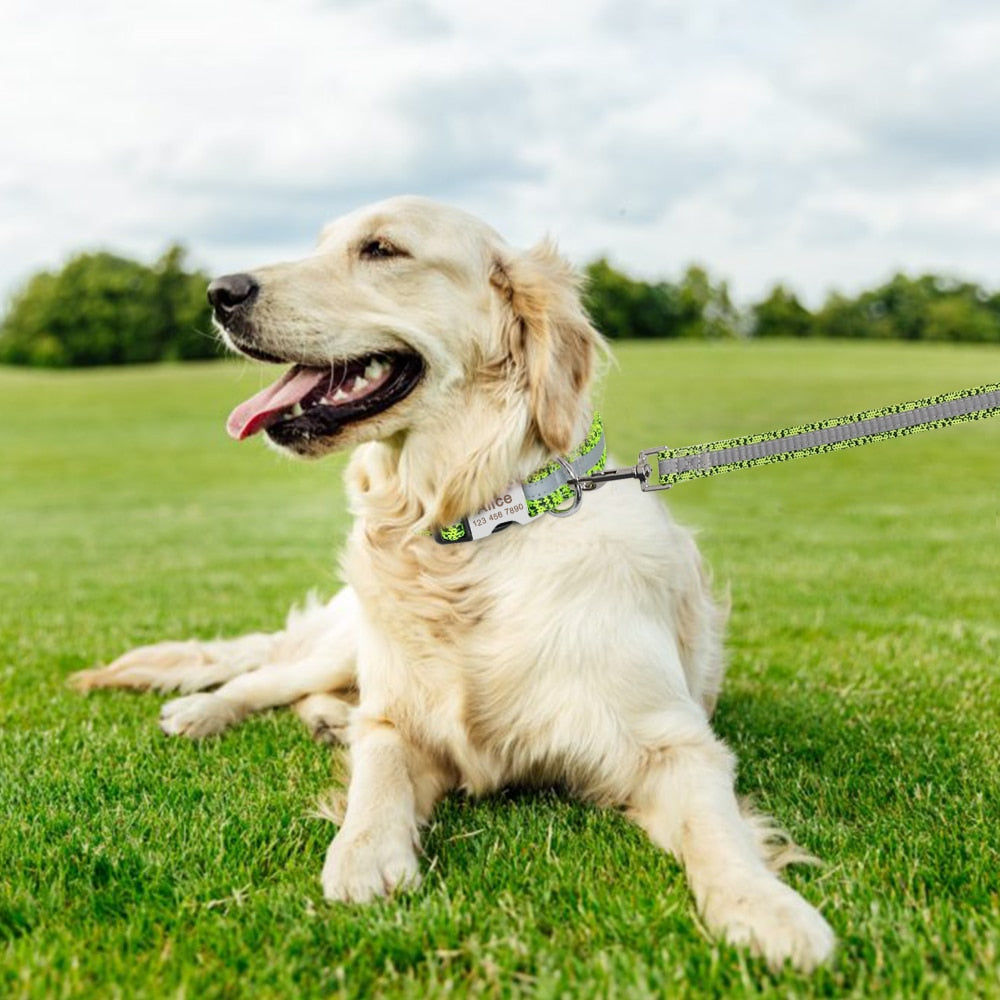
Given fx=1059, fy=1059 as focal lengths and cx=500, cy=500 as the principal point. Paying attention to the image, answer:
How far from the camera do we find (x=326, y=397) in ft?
10.7

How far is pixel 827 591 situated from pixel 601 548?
16.6 feet

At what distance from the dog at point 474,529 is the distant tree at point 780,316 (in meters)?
73.7

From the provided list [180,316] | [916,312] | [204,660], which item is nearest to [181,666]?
[204,660]

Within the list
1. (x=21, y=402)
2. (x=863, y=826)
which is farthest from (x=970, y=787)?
(x=21, y=402)

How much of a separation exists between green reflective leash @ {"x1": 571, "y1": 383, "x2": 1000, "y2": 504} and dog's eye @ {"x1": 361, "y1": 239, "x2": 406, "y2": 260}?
963 millimetres

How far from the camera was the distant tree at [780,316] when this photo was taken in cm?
7406

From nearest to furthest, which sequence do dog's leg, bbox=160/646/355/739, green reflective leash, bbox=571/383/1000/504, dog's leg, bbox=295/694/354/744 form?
green reflective leash, bbox=571/383/1000/504
dog's leg, bbox=295/694/354/744
dog's leg, bbox=160/646/355/739

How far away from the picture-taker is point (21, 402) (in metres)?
36.8

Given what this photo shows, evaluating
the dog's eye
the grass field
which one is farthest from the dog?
the grass field

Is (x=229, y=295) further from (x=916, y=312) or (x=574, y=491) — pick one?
(x=916, y=312)

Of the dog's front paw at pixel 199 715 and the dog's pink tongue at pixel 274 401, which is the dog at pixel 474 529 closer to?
the dog's pink tongue at pixel 274 401

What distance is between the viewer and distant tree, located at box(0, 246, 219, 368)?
218 feet

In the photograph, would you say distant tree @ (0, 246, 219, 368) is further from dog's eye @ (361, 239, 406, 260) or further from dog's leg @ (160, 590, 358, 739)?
dog's eye @ (361, 239, 406, 260)

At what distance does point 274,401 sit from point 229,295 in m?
0.35
